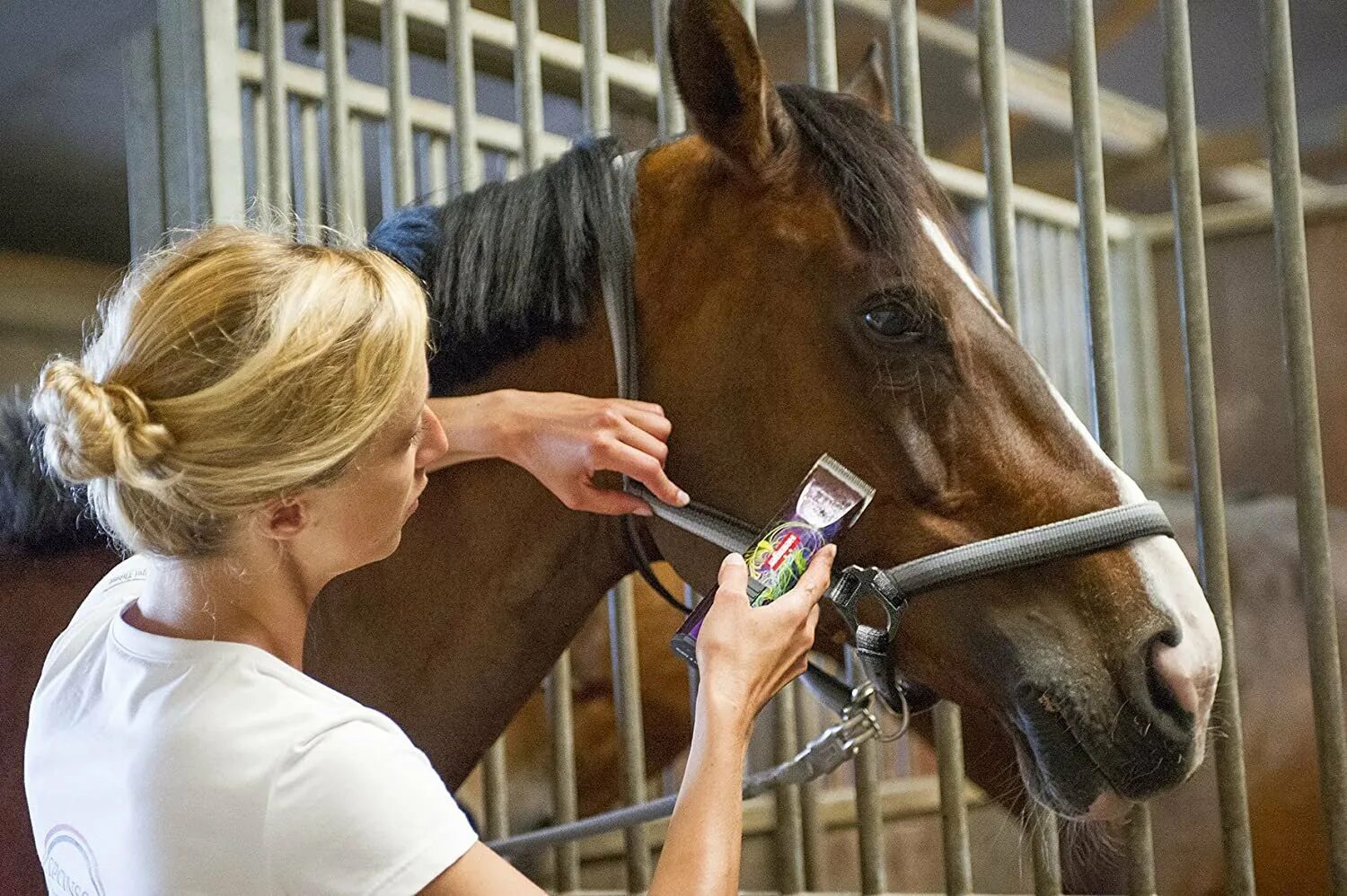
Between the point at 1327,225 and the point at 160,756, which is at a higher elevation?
the point at 1327,225

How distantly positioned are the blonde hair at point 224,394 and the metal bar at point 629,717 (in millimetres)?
968

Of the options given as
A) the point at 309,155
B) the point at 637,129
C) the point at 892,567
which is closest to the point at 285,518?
the point at 892,567

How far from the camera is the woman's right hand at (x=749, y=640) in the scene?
0.83 metres

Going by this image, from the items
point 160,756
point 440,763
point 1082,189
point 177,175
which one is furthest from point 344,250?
point 177,175

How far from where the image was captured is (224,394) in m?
0.72

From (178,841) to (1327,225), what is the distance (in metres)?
3.09

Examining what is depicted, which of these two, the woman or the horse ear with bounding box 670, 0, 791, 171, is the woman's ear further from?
the horse ear with bounding box 670, 0, 791, 171

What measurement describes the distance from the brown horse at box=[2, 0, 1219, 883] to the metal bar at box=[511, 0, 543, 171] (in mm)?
534

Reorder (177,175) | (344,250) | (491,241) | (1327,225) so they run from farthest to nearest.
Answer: (1327,225) → (177,175) → (491,241) → (344,250)

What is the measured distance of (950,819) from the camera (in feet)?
4.71

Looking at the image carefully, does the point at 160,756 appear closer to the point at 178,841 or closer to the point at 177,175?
the point at 178,841

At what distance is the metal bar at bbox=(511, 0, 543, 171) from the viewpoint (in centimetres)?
179

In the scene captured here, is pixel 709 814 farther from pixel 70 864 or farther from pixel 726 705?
pixel 70 864

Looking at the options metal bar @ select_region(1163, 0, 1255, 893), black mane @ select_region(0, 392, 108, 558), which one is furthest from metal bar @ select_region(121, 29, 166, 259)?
metal bar @ select_region(1163, 0, 1255, 893)
